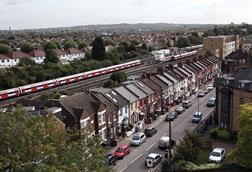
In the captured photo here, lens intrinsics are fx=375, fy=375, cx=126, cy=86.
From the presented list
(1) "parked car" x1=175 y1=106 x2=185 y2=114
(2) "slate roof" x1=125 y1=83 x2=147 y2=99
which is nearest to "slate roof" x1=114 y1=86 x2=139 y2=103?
(2) "slate roof" x1=125 y1=83 x2=147 y2=99

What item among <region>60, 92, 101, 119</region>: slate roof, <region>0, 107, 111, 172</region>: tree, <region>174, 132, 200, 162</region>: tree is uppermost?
<region>0, 107, 111, 172</region>: tree

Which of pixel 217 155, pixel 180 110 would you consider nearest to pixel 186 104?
pixel 180 110

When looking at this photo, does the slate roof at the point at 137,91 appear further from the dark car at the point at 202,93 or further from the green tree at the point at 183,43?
the green tree at the point at 183,43

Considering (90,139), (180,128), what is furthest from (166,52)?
(90,139)

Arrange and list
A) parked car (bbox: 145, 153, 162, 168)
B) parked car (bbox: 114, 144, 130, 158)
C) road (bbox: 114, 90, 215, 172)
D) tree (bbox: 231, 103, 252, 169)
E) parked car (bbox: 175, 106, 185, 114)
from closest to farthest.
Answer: tree (bbox: 231, 103, 252, 169) < parked car (bbox: 145, 153, 162, 168) < road (bbox: 114, 90, 215, 172) < parked car (bbox: 114, 144, 130, 158) < parked car (bbox: 175, 106, 185, 114)

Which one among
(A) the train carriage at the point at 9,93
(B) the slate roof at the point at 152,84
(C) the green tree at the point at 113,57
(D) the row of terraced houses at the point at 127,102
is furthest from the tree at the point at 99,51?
(B) the slate roof at the point at 152,84

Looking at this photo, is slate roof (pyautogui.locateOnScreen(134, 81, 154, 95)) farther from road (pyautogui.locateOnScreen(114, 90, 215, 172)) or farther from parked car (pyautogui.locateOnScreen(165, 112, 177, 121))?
road (pyautogui.locateOnScreen(114, 90, 215, 172))
